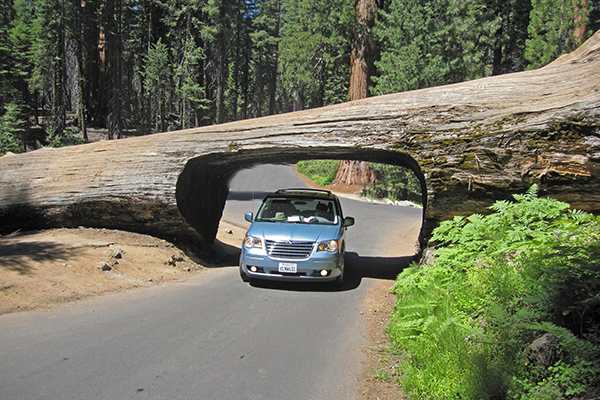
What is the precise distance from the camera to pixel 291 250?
7.73 m

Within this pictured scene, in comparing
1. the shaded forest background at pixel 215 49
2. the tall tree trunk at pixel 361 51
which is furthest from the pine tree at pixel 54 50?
the tall tree trunk at pixel 361 51

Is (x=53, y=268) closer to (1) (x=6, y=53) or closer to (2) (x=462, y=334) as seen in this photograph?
(2) (x=462, y=334)

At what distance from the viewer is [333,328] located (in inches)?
236

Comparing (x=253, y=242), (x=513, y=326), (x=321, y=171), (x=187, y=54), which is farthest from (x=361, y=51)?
(x=513, y=326)

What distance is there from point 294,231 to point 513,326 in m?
4.80

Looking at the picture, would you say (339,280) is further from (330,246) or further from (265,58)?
(265,58)

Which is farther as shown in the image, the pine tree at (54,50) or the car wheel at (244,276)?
the pine tree at (54,50)

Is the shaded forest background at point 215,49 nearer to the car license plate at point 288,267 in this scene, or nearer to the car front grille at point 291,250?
the car front grille at point 291,250

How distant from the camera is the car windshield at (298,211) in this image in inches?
353

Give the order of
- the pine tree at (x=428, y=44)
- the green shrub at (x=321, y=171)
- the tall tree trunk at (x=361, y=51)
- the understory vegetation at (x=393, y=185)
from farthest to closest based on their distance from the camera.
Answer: the green shrub at (x=321, y=171), the understory vegetation at (x=393, y=185), the tall tree trunk at (x=361, y=51), the pine tree at (x=428, y=44)

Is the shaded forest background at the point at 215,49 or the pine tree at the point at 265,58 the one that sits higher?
the pine tree at the point at 265,58

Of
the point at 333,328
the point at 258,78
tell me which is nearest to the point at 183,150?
the point at 333,328

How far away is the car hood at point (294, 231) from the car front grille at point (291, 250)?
93 mm

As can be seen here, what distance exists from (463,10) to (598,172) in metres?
20.4
